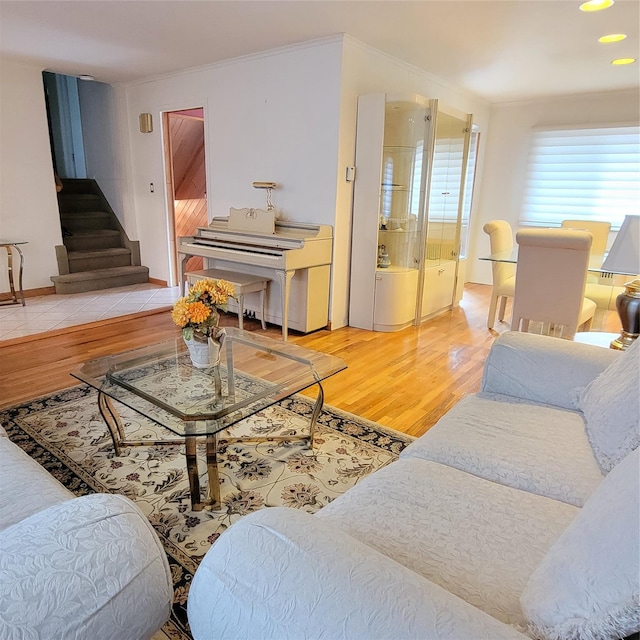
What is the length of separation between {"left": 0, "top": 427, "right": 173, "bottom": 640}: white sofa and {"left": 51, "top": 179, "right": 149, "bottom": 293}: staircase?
189 inches

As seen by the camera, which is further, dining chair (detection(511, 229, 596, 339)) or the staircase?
the staircase

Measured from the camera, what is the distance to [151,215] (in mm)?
5473

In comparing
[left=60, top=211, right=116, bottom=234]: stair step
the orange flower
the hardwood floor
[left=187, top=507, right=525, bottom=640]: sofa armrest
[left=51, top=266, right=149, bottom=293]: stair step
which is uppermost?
[left=60, top=211, right=116, bottom=234]: stair step

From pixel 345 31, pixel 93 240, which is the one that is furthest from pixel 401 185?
pixel 93 240

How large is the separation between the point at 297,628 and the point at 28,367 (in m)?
3.01

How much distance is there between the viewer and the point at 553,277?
3098 mm

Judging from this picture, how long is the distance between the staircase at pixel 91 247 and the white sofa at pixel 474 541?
4.74 m

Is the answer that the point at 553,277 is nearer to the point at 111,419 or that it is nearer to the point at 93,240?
the point at 111,419

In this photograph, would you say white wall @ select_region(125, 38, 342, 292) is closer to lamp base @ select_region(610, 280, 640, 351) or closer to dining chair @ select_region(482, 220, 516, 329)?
dining chair @ select_region(482, 220, 516, 329)

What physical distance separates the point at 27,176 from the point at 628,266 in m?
5.25

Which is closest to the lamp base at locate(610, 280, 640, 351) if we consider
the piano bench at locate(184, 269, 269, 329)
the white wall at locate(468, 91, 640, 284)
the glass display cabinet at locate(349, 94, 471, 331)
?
the glass display cabinet at locate(349, 94, 471, 331)

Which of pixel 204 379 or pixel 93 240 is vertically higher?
pixel 93 240

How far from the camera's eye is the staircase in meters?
5.13

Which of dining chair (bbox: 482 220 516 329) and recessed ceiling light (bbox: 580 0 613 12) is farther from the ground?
recessed ceiling light (bbox: 580 0 613 12)
